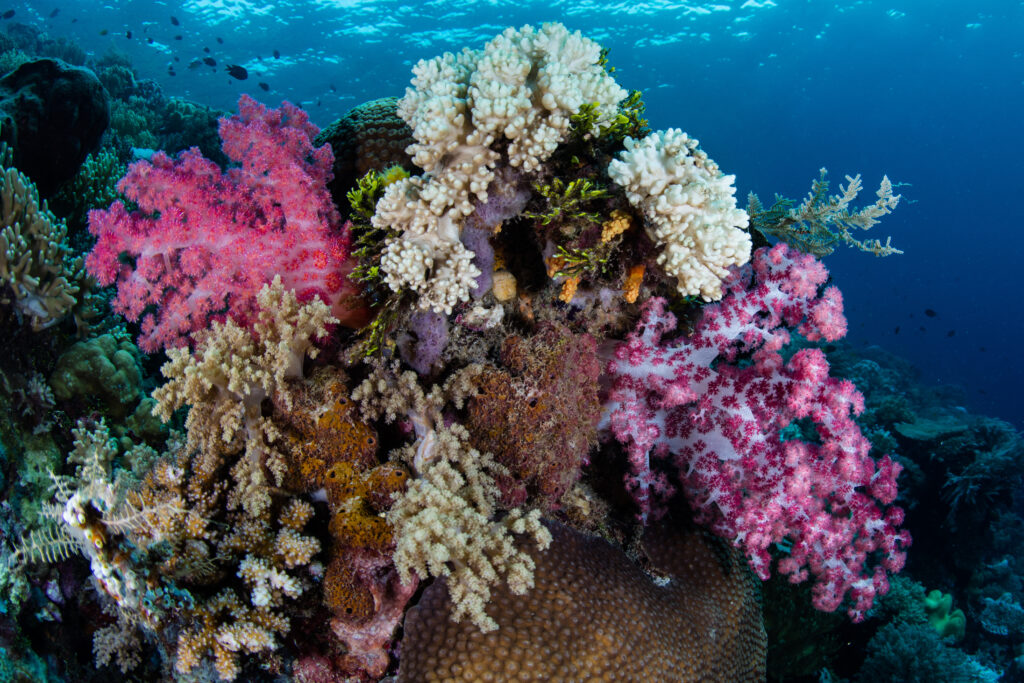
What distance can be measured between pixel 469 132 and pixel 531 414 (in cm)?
174

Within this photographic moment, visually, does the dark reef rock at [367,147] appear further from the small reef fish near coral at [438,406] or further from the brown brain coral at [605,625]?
the brown brain coral at [605,625]

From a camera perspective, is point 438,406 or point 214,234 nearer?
point 438,406

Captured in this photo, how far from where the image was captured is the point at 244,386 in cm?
259

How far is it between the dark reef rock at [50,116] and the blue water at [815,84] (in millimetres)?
22046

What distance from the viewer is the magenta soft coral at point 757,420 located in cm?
329

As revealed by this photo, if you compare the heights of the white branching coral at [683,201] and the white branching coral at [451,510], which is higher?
the white branching coral at [683,201]

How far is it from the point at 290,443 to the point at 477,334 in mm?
1354

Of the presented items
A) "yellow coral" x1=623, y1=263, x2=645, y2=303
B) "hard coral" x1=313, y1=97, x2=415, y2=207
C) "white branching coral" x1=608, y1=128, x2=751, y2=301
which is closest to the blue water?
"hard coral" x1=313, y1=97, x2=415, y2=207

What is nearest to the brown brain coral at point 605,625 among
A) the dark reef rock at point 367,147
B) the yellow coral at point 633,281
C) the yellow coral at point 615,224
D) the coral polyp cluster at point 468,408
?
the coral polyp cluster at point 468,408

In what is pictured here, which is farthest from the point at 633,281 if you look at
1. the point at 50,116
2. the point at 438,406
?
the point at 50,116

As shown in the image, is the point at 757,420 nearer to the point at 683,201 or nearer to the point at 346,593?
the point at 683,201

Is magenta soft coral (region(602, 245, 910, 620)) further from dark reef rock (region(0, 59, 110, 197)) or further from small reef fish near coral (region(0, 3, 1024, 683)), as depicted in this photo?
dark reef rock (region(0, 59, 110, 197))

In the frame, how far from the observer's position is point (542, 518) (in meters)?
2.92

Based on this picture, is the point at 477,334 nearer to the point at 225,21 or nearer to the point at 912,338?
the point at 225,21
